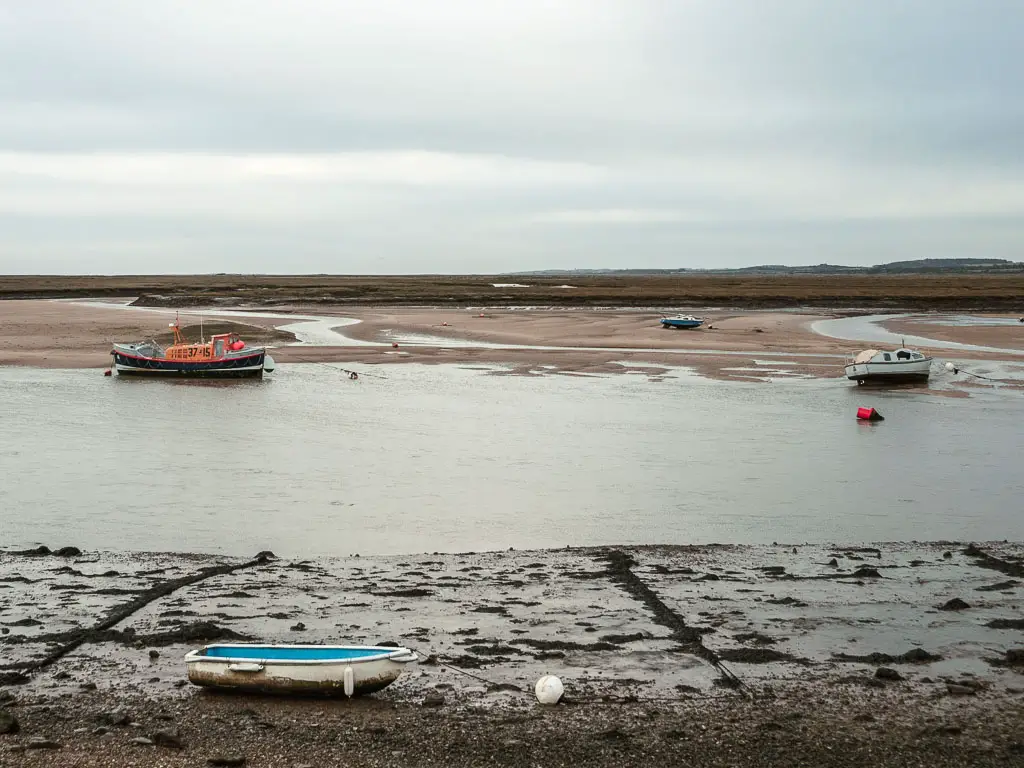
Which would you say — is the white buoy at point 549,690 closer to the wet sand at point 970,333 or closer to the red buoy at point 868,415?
the red buoy at point 868,415

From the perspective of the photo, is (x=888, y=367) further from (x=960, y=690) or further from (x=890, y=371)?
(x=960, y=690)

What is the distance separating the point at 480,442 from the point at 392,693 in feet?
A: 48.6

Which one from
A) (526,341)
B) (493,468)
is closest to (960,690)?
(493,468)

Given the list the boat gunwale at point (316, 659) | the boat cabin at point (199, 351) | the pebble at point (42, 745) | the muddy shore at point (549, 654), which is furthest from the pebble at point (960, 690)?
the boat cabin at point (199, 351)

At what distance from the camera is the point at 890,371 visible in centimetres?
3541

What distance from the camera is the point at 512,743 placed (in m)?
8.26

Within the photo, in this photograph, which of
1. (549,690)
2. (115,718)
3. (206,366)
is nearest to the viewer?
(115,718)

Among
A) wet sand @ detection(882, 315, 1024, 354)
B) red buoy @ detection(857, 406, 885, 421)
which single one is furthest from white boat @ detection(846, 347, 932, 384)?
wet sand @ detection(882, 315, 1024, 354)

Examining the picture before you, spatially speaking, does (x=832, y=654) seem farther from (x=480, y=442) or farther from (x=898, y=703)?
(x=480, y=442)

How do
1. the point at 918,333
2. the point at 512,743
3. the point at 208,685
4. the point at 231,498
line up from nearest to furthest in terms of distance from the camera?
the point at 512,743, the point at 208,685, the point at 231,498, the point at 918,333

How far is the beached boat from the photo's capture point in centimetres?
895

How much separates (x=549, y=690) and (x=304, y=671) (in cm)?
206

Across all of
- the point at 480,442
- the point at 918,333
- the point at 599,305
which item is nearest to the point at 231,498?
the point at 480,442

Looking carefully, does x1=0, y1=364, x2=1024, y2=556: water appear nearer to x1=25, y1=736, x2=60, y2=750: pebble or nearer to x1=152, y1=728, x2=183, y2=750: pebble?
x1=152, y1=728, x2=183, y2=750: pebble
